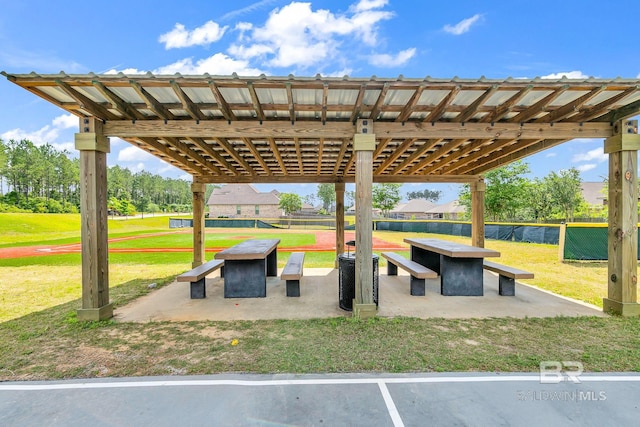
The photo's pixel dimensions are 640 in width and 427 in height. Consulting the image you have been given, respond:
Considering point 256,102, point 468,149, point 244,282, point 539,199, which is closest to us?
point 256,102

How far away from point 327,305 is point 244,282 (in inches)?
70.0

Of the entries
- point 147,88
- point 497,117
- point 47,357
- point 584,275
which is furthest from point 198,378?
point 584,275

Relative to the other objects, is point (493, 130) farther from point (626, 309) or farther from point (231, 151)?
point (231, 151)

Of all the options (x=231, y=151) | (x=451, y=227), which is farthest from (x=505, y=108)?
(x=451, y=227)

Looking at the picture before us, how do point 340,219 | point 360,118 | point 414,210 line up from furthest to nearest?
point 414,210 < point 340,219 < point 360,118

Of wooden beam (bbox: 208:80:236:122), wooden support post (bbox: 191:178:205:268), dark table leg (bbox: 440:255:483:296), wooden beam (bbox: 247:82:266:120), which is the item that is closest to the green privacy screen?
dark table leg (bbox: 440:255:483:296)

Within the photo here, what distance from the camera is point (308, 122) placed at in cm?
464

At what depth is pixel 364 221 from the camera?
4.54m

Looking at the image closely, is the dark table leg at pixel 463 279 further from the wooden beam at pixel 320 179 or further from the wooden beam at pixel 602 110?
the wooden beam at pixel 320 179

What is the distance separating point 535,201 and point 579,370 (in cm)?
3841

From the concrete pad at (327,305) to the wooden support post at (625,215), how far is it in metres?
0.47

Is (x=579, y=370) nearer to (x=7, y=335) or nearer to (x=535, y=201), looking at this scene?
(x=7, y=335)

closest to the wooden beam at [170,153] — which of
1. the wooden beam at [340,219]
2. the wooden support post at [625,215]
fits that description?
the wooden beam at [340,219]

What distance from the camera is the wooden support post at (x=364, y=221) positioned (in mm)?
4465
